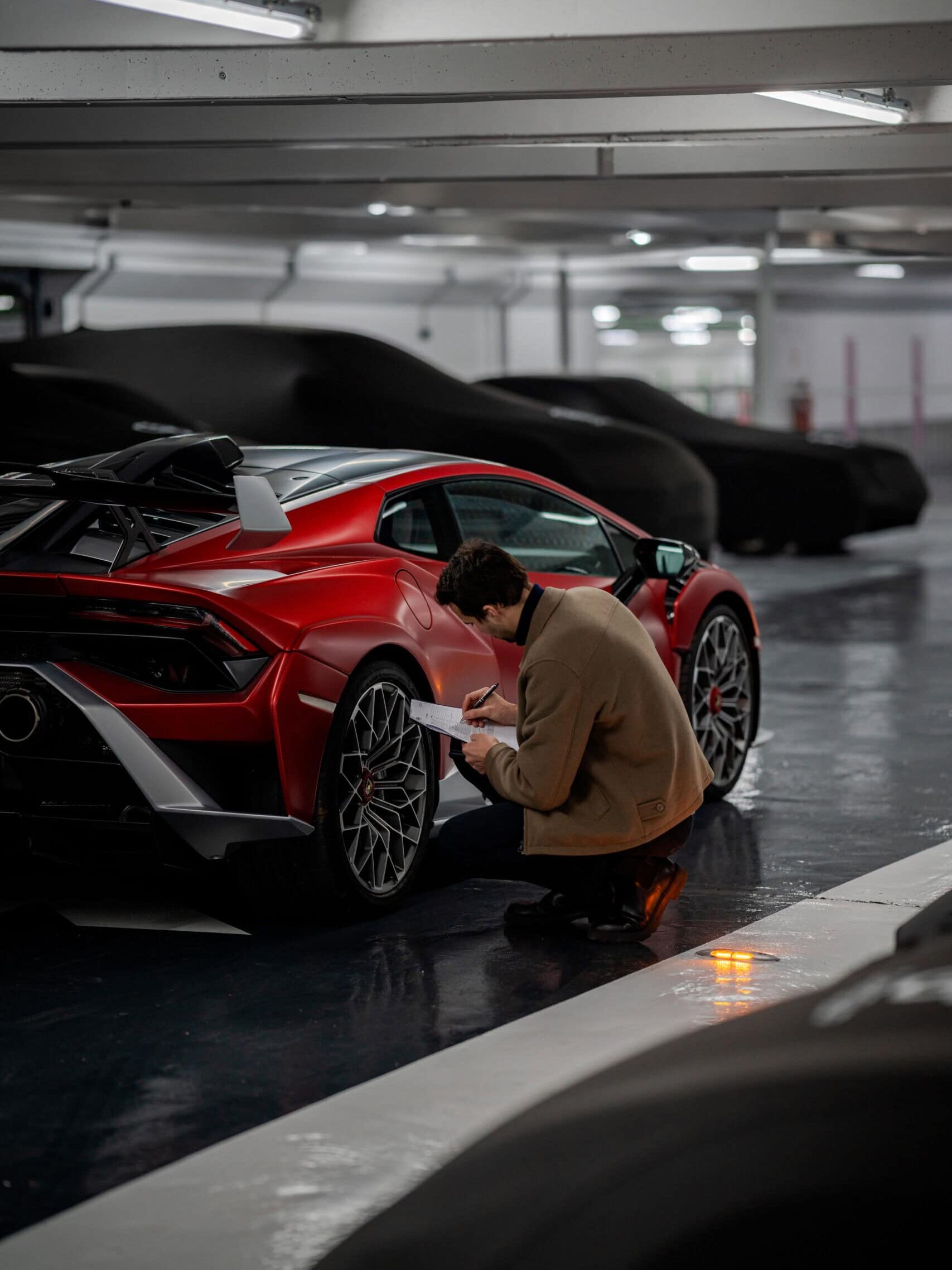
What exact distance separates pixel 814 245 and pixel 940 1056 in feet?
77.7

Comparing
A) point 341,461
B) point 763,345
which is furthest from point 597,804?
point 763,345

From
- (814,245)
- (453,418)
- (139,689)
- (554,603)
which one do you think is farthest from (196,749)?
(814,245)

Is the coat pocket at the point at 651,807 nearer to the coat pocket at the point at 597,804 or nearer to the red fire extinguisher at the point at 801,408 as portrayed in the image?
the coat pocket at the point at 597,804

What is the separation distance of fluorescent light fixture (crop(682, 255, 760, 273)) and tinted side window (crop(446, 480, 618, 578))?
21.2 m

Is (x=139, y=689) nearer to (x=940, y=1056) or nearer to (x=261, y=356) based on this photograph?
(x=940, y=1056)

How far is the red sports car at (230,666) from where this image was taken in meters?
4.62

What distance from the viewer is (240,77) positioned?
8.64 metres

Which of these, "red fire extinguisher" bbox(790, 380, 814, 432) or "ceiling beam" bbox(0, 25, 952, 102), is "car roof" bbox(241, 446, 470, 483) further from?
"red fire extinguisher" bbox(790, 380, 814, 432)

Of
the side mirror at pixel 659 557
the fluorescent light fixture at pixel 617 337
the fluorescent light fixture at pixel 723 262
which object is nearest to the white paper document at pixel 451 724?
the side mirror at pixel 659 557

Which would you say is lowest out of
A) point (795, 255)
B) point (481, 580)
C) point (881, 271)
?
point (481, 580)

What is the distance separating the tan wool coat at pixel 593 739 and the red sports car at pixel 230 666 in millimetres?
548

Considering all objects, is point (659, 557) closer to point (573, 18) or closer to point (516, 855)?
point (516, 855)

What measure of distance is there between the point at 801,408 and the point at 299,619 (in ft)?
102

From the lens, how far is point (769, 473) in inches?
734
